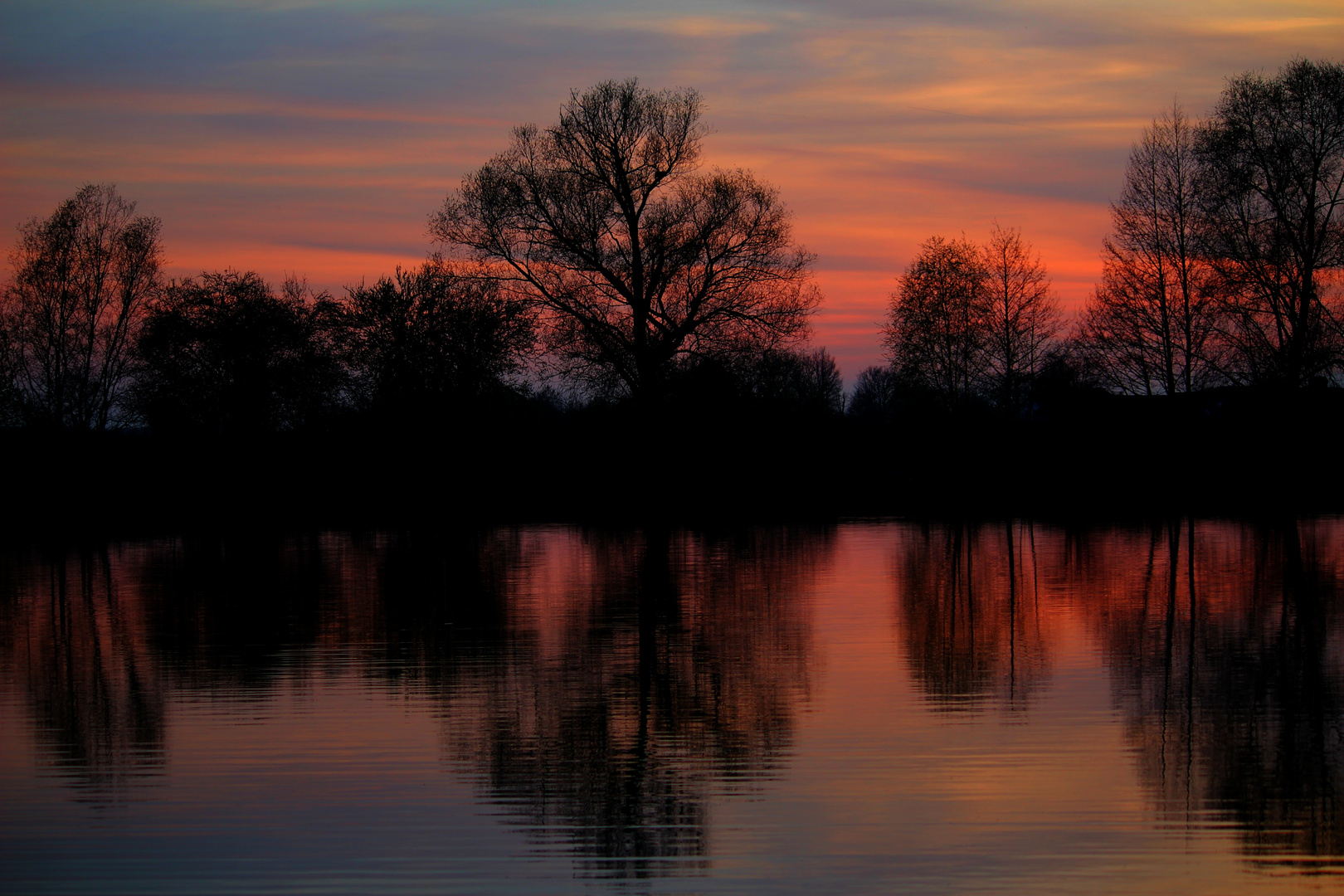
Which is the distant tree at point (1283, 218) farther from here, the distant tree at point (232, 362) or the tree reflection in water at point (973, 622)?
the distant tree at point (232, 362)

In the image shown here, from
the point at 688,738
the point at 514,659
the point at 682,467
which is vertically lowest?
the point at 688,738

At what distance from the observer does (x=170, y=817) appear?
7.16 metres

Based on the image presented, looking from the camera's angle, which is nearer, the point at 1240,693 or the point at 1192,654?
the point at 1240,693

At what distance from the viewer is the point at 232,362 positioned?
45.9 m

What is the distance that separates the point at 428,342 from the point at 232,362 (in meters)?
8.23

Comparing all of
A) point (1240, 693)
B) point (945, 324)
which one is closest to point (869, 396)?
point (945, 324)

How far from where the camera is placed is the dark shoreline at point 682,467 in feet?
117

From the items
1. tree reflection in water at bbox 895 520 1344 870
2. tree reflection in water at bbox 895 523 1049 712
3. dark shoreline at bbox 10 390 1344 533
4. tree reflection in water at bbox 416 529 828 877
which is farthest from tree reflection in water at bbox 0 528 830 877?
dark shoreline at bbox 10 390 1344 533

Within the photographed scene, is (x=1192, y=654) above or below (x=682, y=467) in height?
below

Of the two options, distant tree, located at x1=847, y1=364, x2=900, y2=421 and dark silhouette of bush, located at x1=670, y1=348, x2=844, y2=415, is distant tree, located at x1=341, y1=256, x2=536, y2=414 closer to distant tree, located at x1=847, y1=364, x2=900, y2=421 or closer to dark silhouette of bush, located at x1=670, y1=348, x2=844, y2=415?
dark silhouette of bush, located at x1=670, y1=348, x2=844, y2=415

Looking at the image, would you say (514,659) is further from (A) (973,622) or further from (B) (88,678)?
(A) (973,622)

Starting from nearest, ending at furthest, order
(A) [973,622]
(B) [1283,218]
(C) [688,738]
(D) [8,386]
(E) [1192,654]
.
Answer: (C) [688,738] → (E) [1192,654] → (A) [973,622] → (B) [1283,218] → (D) [8,386]

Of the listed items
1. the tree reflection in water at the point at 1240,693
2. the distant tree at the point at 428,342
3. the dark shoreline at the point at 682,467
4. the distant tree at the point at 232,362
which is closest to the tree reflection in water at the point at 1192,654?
the tree reflection in water at the point at 1240,693

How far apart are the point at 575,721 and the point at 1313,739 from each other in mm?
5461
